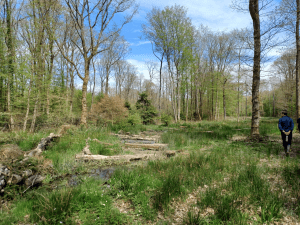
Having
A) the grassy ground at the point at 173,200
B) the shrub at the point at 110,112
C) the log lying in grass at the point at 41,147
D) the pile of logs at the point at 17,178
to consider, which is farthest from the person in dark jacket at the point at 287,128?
the shrub at the point at 110,112

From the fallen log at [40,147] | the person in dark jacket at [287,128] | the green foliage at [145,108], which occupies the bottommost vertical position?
the fallen log at [40,147]

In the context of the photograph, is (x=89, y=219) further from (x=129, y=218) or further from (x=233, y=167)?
(x=233, y=167)

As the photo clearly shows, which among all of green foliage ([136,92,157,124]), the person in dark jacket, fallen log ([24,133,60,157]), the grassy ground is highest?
green foliage ([136,92,157,124])

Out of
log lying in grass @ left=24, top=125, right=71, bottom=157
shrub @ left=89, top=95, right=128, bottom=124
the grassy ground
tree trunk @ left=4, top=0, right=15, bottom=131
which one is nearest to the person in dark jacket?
the grassy ground

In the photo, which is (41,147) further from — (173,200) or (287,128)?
(287,128)

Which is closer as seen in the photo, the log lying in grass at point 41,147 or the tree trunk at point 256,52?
the log lying in grass at point 41,147

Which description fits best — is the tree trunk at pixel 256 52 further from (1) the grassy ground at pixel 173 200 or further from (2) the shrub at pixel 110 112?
(2) the shrub at pixel 110 112

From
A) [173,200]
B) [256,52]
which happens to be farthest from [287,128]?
[173,200]

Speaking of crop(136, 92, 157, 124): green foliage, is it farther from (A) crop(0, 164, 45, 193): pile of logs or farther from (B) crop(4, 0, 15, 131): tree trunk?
(A) crop(0, 164, 45, 193): pile of logs

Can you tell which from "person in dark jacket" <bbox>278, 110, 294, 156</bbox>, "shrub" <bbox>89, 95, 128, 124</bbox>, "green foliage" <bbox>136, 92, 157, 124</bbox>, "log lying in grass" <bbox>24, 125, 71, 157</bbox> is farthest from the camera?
"green foliage" <bbox>136, 92, 157, 124</bbox>

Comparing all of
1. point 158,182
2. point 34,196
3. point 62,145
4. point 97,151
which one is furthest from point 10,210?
point 62,145

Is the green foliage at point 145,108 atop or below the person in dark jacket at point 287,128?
atop

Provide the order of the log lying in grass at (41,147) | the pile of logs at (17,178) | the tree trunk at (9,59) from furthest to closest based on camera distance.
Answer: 1. the tree trunk at (9,59)
2. the log lying in grass at (41,147)
3. the pile of logs at (17,178)

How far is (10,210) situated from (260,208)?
4500 mm
